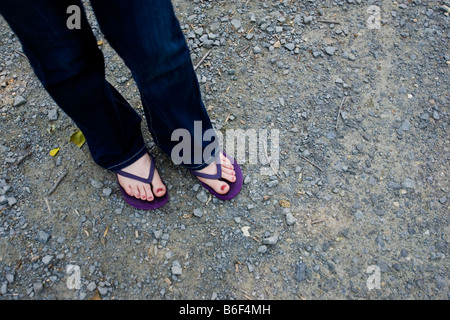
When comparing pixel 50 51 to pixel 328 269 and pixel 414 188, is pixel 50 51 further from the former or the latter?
pixel 414 188

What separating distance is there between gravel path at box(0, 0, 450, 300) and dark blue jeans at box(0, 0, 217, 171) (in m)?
0.44

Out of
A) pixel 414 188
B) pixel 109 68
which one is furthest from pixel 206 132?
pixel 414 188

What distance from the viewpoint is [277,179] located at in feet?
5.95

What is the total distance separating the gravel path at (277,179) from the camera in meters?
1.60

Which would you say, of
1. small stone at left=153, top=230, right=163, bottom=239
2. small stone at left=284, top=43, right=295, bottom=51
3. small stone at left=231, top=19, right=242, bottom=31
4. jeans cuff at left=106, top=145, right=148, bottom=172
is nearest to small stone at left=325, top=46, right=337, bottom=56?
small stone at left=284, top=43, right=295, bottom=51

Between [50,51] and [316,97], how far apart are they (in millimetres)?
1380

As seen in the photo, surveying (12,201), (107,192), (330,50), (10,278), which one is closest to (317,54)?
(330,50)

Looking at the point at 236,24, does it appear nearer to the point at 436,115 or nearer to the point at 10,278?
the point at 436,115

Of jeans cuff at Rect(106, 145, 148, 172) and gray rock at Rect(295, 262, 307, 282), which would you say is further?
jeans cuff at Rect(106, 145, 148, 172)

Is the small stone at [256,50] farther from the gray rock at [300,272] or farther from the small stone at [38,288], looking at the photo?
the small stone at [38,288]

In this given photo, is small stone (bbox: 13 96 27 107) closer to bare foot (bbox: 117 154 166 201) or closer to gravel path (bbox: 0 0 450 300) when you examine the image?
gravel path (bbox: 0 0 450 300)

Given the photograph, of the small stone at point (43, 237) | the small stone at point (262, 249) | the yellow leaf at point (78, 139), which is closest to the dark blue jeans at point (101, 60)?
the yellow leaf at point (78, 139)

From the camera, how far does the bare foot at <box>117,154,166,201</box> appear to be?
1721 millimetres

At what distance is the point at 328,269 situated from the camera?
5.29ft
